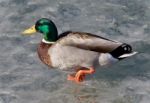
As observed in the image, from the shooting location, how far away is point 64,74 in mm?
6312

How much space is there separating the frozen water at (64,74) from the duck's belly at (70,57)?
27 centimetres

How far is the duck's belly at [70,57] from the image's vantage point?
5.88 meters

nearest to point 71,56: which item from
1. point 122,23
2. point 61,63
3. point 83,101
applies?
point 61,63

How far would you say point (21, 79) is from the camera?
617 centimetres

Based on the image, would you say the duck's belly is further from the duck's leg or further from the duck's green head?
the duck's green head

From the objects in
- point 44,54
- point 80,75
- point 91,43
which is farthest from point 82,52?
point 44,54

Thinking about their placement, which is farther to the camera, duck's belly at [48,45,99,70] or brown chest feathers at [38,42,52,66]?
brown chest feathers at [38,42,52,66]

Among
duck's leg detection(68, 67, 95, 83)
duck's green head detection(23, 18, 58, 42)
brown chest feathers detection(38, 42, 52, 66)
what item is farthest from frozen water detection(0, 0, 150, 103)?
duck's green head detection(23, 18, 58, 42)

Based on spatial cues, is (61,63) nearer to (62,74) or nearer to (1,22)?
(62,74)

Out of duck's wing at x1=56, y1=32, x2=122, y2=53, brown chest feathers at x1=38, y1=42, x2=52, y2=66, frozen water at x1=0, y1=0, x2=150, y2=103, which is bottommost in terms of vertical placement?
frozen water at x1=0, y1=0, x2=150, y2=103

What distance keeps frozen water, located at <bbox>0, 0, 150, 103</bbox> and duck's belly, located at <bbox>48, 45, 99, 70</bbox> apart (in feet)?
0.88

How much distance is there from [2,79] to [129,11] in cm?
250

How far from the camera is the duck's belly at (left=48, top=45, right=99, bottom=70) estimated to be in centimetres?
588

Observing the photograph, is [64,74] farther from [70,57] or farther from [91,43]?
[91,43]
